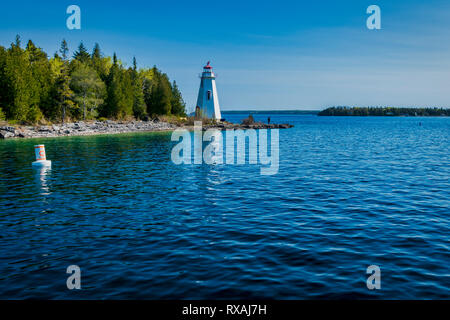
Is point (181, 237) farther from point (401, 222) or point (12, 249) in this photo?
point (401, 222)

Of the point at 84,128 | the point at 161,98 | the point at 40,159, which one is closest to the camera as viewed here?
the point at 40,159

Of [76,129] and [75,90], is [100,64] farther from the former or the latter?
[76,129]

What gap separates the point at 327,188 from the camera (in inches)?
845

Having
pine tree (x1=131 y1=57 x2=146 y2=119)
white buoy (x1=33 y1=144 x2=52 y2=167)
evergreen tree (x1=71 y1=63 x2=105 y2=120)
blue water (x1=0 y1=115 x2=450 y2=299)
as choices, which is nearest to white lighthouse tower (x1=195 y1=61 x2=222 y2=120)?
pine tree (x1=131 y1=57 x2=146 y2=119)

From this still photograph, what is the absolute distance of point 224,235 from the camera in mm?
13039

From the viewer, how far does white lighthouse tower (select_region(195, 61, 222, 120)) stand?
93562 millimetres

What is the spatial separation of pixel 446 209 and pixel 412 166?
15.6 metres

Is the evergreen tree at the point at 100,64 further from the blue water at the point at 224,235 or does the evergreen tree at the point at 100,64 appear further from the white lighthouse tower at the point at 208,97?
the blue water at the point at 224,235

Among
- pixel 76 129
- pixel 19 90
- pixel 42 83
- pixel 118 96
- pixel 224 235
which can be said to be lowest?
pixel 224 235

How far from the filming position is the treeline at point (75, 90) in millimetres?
69000

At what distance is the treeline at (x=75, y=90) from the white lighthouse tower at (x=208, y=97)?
1269 cm

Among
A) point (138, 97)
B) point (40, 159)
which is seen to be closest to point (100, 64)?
point (138, 97)

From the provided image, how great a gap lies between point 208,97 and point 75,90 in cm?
3400

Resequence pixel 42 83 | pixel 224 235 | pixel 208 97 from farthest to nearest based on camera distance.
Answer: pixel 208 97 → pixel 42 83 → pixel 224 235
